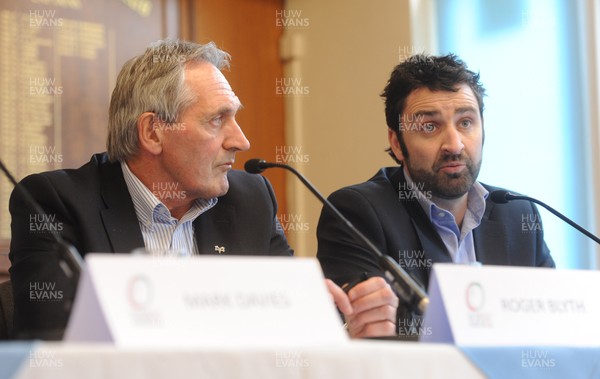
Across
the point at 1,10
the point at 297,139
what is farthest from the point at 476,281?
the point at 297,139

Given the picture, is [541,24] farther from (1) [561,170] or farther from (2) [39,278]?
(2) [39,278]

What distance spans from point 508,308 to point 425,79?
131cm

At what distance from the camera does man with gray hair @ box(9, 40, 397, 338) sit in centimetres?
Answer: 208

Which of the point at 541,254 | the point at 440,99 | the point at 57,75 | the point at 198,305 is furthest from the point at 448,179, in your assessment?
the point at 57,75

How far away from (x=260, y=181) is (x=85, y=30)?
135 centimetres

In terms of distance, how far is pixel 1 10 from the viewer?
320cm

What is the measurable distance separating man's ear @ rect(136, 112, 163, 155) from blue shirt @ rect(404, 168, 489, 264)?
658 mm

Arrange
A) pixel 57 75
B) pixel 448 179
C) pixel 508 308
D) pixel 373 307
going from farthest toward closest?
pixel 57 75 → pixel 448 179 → pixel 373 307 → pixel 508 308

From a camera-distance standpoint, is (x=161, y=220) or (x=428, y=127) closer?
(x=161, y=220)

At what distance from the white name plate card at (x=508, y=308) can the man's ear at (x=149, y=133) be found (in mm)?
Answer: 1154

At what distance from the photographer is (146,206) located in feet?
7.16

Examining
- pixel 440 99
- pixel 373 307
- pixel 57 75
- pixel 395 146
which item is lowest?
pixel 373 307

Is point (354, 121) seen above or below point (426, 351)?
above

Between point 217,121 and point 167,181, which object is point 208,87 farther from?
point 167,181
